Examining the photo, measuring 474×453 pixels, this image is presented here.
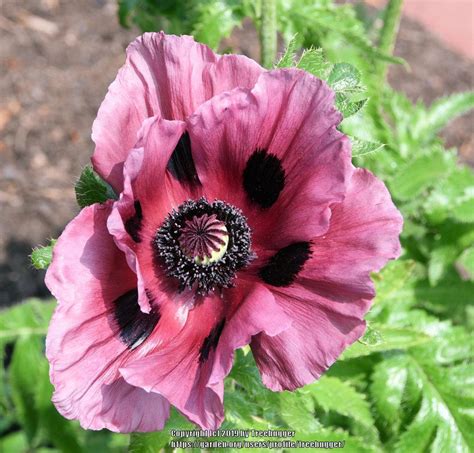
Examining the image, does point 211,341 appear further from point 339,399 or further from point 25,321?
point 25,321

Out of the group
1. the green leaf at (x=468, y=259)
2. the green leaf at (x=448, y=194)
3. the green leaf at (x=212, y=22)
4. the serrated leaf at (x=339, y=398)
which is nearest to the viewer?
the serrated leaf at (x=339, y=398)

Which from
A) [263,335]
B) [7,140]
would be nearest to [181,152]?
[263,335]

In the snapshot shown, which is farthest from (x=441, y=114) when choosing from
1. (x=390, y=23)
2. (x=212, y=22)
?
(x=212, y=22)

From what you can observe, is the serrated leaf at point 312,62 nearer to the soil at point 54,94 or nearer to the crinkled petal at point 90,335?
the crinkled petal at point 90,335

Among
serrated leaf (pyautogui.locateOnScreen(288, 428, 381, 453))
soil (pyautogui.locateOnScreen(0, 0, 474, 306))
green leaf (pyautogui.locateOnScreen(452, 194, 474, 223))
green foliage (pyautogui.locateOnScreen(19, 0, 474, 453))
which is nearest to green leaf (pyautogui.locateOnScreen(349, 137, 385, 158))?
green foliage (pyautogui.locateOnScreen(19, 0, 474, 453))

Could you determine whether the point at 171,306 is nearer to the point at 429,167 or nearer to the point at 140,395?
the point at 140,395

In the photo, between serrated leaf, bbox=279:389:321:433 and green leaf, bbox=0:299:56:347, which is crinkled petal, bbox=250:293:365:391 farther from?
green leaf, bbox=0:299:56:347

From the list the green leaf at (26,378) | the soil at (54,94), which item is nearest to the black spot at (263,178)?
the green leaf at (26,378)
